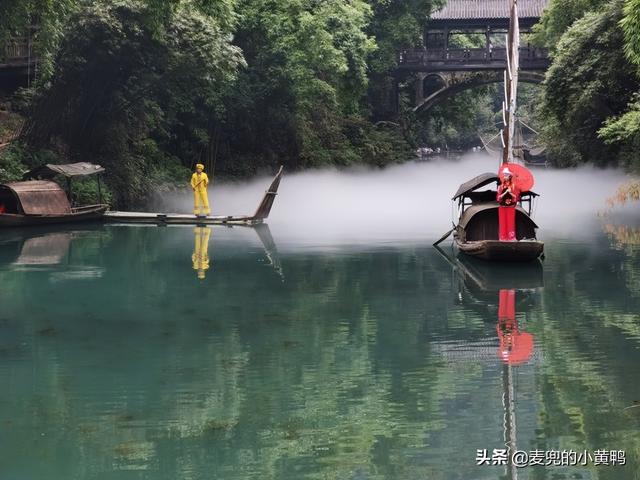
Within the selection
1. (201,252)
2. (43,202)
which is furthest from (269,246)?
(43,202)

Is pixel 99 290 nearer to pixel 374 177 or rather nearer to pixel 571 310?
pixel 571 310

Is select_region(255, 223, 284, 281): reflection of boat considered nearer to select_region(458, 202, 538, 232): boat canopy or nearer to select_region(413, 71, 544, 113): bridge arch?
select_region(458, 202, 538, 232): boat canopy

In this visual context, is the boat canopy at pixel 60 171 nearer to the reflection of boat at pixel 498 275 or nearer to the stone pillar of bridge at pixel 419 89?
the reflection of boat at pixel 498 275

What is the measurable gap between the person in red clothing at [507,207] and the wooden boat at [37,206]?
12441 mm

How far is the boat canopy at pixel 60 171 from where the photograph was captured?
27.1 m

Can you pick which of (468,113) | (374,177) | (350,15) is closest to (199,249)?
(350,15)

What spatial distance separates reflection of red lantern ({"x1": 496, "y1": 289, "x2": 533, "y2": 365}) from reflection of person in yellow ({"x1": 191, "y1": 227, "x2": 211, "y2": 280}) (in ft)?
17.9

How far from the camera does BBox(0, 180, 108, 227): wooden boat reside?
1031 inches

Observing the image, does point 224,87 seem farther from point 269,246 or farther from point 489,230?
point 489,230

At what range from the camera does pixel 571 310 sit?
49.0 feet

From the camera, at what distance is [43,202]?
2689cm

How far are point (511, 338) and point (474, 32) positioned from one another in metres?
45.2

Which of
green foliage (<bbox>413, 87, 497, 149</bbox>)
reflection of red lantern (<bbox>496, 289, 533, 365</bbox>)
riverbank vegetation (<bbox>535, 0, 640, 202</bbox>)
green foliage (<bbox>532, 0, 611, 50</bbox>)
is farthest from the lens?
green foliage (<bbox>413, 87, 497, 149</bbox>)

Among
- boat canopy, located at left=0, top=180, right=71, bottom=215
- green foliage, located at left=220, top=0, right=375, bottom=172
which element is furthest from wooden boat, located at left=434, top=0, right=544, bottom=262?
green foliage, located at left=220, top=0, right=375, bottom=172
